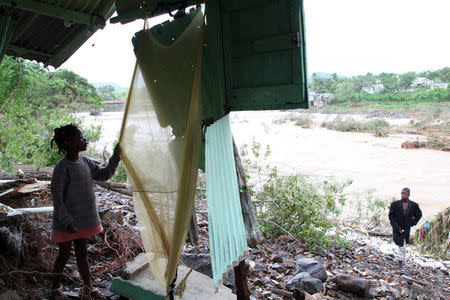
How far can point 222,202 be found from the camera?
179 centimetres

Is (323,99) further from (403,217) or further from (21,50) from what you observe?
(21,50)

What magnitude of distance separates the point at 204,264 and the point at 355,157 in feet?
36.9

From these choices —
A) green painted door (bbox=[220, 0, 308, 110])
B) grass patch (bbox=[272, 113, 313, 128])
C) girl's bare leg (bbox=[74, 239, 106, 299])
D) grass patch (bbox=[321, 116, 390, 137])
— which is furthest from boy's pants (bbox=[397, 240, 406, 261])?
grass patch (bbox=[272, 113, 313, 128])

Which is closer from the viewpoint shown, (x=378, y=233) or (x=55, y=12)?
(x=55, y=12)

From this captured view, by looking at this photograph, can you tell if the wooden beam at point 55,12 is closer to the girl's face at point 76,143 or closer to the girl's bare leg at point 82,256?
the girl's face at point 76,143

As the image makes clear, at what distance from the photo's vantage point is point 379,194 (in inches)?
354

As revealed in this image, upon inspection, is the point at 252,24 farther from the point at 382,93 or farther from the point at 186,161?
the point at 382,93

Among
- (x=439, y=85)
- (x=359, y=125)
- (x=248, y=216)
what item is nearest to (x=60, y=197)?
(x=248, y=216)

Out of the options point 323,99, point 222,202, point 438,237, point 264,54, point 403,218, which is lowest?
point 438,237

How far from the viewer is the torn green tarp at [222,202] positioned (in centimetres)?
174

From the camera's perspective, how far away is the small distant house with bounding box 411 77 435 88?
52.9ft

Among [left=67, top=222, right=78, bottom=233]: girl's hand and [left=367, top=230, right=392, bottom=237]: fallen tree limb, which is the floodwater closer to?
[left=367, top=230, right=392, bottom=237]: fallen tree limb

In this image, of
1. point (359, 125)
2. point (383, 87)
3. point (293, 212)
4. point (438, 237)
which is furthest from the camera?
point (383, 87)

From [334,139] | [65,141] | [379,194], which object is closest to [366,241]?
[379,194]
